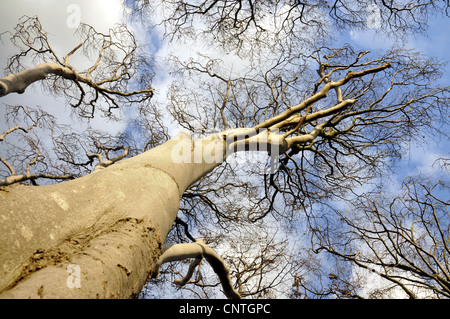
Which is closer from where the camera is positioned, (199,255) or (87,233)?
(87,233)

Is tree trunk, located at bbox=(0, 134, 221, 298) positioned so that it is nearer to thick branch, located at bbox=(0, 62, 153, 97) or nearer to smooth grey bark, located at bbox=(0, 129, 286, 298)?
smooth grey bark, located at bbox=(0, 129, 286, 298)

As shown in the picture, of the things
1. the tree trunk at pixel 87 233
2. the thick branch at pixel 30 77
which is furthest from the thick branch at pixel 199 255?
the thick branch at pixel 30 77

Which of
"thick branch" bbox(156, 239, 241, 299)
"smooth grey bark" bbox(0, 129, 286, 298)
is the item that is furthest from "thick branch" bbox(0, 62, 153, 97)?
"thick branch" bbox(156, 239, 241, 299)

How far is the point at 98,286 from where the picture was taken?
996 millimetres

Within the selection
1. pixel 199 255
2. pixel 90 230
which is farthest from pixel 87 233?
pixel 199 255

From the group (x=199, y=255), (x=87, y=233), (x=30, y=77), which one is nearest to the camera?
(x=87, y=233)

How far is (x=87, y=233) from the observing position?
134 centimetres

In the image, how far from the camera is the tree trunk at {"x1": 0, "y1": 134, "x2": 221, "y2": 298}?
975 millimetres

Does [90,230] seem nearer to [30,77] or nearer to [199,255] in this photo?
[199,255]

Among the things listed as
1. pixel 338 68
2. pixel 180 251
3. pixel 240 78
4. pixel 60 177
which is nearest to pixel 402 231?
pixel 338 68

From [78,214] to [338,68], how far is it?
14.9 feet

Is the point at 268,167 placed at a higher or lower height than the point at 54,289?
higher
